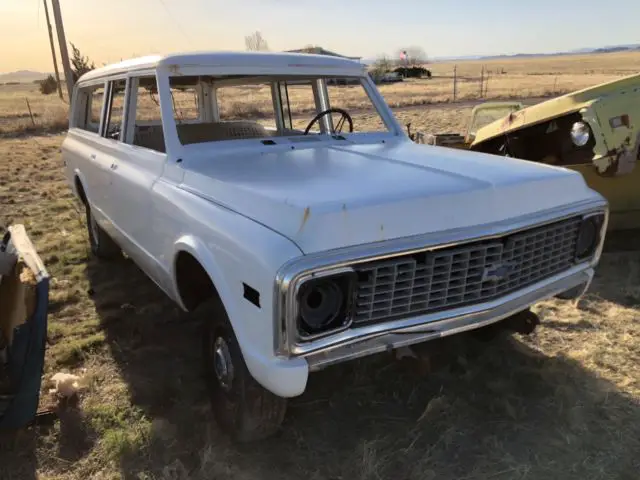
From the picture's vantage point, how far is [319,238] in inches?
83.0

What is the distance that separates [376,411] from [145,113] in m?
2.67

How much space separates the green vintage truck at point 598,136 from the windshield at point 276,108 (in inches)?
65.6

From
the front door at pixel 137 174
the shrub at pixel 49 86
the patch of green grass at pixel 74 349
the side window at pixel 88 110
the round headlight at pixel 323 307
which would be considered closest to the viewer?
the round headlight at pixel 323 307

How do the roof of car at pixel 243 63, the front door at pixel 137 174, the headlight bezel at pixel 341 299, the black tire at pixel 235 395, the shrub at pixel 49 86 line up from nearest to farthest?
the headlight bezel at pixel 341 299
the black tire at pixel 235 395
the front door at pixel 137 174
the roof of car at pixel 243 63
the shrub at pixel 49 86

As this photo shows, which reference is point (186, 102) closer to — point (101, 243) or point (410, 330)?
point (101, 243)

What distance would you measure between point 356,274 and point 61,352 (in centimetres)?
249

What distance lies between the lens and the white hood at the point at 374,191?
217 centimetres

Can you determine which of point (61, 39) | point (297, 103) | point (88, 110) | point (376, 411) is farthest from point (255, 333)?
point (61, 39)

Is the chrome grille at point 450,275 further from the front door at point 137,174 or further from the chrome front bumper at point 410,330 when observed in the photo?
the front door at point 137,174

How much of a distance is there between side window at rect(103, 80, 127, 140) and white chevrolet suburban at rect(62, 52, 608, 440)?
190 millimetres

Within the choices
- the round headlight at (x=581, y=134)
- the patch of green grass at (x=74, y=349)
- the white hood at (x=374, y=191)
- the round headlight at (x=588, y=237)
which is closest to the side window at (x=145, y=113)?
the white hood at (x=374, y=191)

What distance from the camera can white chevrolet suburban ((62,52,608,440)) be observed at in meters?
2.15

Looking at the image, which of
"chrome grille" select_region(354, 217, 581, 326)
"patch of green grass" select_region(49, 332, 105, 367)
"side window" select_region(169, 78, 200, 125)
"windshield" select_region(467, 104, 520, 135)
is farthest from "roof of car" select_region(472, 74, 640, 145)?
"patch of green grass" select_region(49, 332, 105, 367)

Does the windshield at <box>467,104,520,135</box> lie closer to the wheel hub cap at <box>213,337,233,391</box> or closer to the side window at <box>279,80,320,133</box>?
the side window at <box>279,80,320,133</box>
